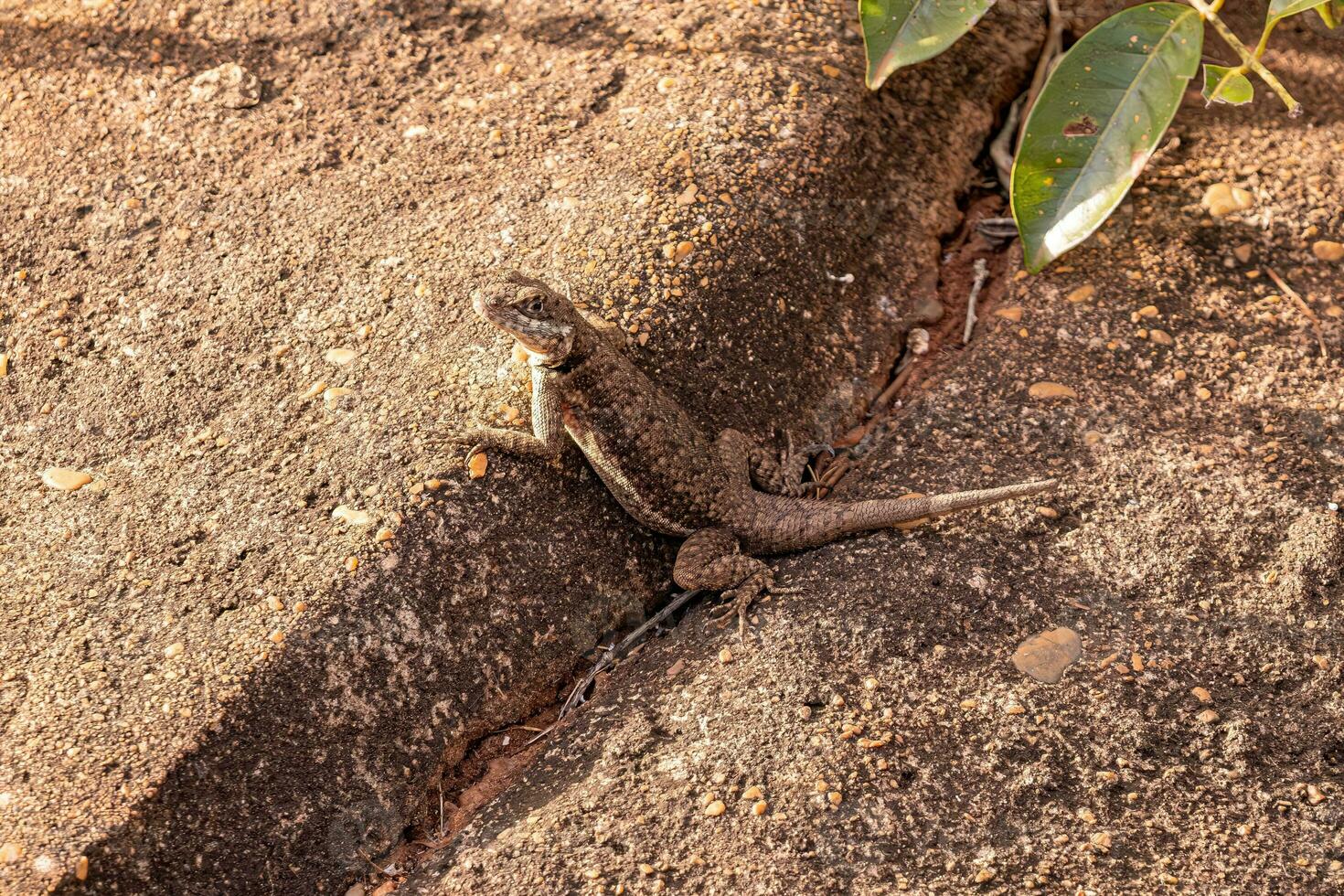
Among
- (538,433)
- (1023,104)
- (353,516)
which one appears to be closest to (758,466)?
(538,433)

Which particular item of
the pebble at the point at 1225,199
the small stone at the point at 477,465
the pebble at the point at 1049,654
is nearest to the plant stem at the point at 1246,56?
the pebble at the point at 1225,199

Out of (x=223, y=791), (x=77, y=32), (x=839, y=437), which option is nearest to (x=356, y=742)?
→ (x=223, y=791)

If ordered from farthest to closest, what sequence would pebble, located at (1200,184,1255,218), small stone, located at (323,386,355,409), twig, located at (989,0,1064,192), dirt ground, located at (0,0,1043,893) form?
twig, located at (989,0,1064,192), pebble, located at (1200,184,1255,218), small stone, located at (323,386,355,409), dirt ground, located at (0,0,1043,893)

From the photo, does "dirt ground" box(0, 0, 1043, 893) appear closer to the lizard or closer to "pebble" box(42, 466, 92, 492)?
"pebble" box(42, 466, 92, 492)

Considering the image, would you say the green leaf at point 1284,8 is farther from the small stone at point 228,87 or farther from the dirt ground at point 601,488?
the small stone at point 228,87

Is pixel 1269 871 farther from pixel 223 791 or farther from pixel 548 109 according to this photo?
pixel 548 109

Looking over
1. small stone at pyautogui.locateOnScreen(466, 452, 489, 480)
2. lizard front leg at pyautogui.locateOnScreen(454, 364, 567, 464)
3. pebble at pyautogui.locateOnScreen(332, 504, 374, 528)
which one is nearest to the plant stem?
Result: lizard front leg at pyautogui.locateOnScreen(454, 364, 567, 464)
